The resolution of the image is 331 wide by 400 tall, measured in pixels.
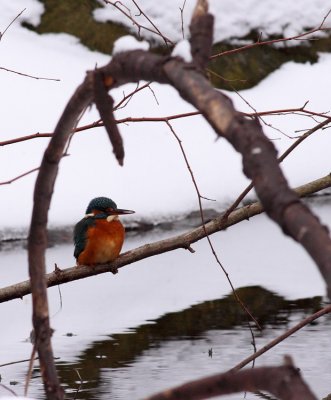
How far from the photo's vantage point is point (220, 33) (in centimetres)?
802

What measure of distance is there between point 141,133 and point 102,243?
3.76 m

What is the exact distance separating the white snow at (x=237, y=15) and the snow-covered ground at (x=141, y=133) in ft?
0.04

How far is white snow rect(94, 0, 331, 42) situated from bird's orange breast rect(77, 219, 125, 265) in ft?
14.5

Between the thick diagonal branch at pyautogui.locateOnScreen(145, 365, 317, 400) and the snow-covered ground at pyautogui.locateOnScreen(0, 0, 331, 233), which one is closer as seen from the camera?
the thick diagonal branch at pyautogui.locateOnScreen(145, 365, 317, 400)

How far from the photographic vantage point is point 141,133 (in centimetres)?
705

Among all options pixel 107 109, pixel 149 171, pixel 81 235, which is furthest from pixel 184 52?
pixel 149 171

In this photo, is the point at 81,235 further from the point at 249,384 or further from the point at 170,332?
the point at 249,384

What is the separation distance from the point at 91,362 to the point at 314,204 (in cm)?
316

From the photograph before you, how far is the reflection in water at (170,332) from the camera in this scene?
360cm

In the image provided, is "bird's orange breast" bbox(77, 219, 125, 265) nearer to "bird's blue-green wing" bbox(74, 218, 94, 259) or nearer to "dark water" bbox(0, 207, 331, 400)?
"bird's blue-green wing" bbox(74, 218, 94, 259)

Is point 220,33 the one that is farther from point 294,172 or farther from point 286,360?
point 286,360

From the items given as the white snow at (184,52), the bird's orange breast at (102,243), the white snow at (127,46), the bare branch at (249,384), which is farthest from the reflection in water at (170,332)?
the bare branch at (249,384)

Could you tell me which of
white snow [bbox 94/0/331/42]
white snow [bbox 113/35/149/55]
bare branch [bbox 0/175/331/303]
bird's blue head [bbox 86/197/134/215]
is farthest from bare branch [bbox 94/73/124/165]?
white snow [bbox 94/0/331/42]

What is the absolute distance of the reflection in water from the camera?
3596 millimetres
